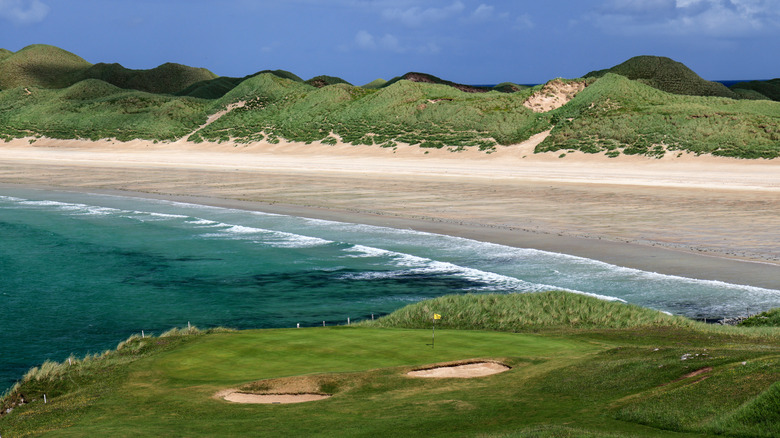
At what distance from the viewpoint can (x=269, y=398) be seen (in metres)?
11.6

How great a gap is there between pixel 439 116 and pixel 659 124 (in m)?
27.7

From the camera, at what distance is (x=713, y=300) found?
21.9 meters

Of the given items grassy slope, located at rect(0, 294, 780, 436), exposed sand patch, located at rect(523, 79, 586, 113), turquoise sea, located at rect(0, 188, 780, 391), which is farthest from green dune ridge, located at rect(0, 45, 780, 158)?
grassy slope, located at rect(0, 294, 780, 436)

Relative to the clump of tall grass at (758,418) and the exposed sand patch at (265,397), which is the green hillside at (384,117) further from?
the clump of tall grass at (758,418)

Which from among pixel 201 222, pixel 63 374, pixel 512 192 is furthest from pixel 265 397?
pixel 512 192

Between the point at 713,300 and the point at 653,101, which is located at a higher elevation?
the point at 653,101

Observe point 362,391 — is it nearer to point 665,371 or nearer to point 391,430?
point 391,430

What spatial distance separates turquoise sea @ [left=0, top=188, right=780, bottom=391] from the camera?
21234mm

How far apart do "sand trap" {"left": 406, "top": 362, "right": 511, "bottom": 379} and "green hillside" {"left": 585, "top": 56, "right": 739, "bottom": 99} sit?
408 feet

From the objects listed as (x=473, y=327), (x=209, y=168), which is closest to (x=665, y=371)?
(x=473, y=327)

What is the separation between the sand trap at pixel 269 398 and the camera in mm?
11391

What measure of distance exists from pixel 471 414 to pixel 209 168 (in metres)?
70.7

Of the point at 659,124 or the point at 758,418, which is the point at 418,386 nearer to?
the point at 758,418

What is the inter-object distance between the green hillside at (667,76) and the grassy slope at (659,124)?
4691cm
